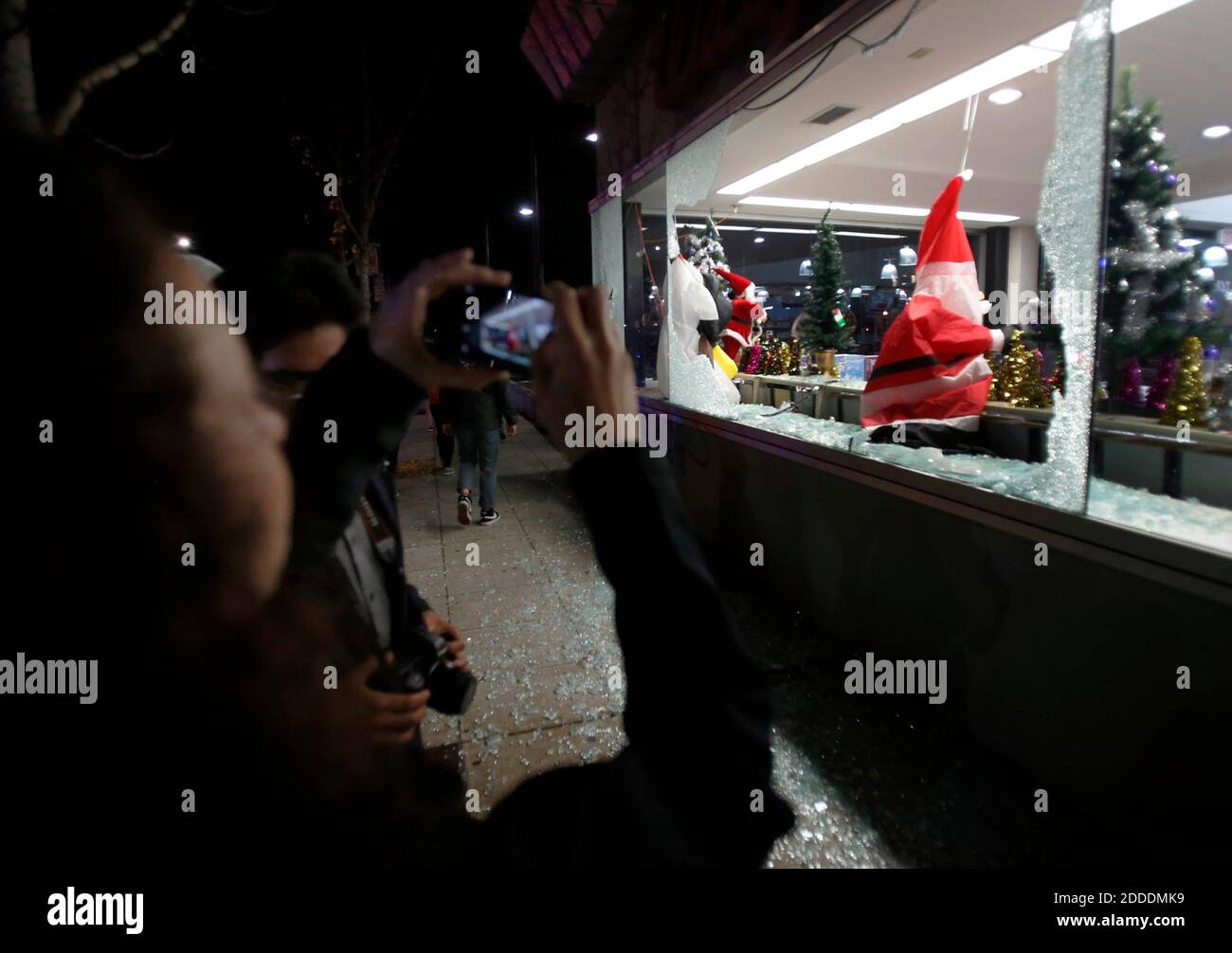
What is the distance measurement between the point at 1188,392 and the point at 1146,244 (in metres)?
2.25

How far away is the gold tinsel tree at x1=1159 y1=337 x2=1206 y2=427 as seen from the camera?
356 cm

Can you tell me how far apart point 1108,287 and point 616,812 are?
6.20m

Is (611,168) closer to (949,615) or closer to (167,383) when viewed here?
→ (949,615)

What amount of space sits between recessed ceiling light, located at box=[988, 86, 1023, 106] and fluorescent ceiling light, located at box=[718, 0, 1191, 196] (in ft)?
1.17

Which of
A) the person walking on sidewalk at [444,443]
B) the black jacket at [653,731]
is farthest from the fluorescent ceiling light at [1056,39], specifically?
the person walking on sidewalk at [444,443]

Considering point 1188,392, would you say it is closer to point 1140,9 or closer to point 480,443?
point 1140,9

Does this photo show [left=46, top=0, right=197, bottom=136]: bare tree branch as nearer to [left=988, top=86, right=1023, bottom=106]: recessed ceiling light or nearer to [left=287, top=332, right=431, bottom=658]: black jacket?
[left=287, top=332, right=431, bottom=658]: black jacket

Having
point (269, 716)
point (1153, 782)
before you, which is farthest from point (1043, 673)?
point (269, 716)

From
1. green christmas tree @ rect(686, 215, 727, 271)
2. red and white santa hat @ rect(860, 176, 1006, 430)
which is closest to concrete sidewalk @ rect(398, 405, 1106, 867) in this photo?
red and white santa hat @ rect(860, 176, 1006, 430)

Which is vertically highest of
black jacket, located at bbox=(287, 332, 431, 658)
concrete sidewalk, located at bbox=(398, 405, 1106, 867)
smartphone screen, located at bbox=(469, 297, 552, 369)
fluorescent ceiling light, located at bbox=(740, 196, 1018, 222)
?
fluorescent ceiling light, located at bbox=(740, 196, 1018, 222)

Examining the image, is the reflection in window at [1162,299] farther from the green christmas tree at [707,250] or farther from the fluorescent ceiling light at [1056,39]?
the green christmas tree at [707,250]

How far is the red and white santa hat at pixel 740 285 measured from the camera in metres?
6.65

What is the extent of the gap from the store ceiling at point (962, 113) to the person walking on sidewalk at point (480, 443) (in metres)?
3.33

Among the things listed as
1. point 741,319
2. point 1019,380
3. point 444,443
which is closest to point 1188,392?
point 1019,380
